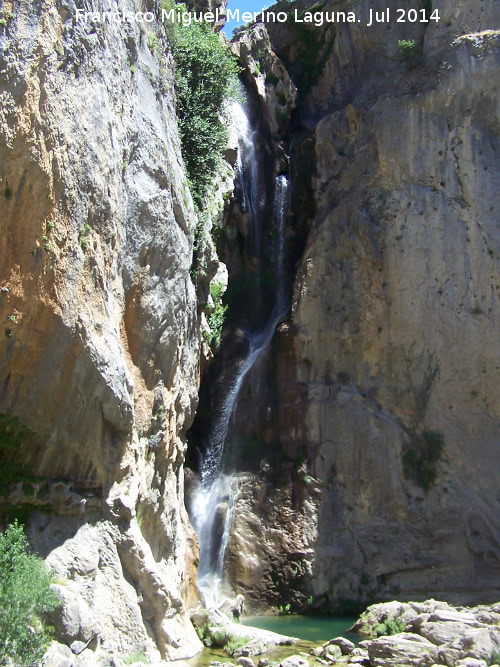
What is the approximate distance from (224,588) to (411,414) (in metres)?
8.70

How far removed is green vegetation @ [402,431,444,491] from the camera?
77.3 feet

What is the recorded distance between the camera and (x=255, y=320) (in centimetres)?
2855

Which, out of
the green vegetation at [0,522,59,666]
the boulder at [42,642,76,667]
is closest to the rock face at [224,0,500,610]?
the boulder at [42,642,76,667]

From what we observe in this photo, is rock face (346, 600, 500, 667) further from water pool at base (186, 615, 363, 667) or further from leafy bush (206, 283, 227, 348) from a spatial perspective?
leafy bush (206, 283, 227, 348)

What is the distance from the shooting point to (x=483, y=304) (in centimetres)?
2516

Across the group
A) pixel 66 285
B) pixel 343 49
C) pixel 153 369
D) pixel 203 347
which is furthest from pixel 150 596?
pixel 343 49

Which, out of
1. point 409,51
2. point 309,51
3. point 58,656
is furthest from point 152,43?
→ point 309,51

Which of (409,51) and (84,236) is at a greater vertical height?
(409,51)

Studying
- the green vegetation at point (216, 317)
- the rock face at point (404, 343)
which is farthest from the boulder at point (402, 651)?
the green vegetation at point (216, 317)

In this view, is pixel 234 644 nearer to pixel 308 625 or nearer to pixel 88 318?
pixel 308 625

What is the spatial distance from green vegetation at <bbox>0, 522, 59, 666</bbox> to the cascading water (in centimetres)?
1004

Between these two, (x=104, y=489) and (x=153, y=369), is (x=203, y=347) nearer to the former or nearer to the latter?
(x=153, y=369)

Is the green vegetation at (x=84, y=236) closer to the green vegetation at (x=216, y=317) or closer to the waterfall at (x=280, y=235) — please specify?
the green vegetation at (x=216, y=317)

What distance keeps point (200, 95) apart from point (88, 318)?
13.3 meters
